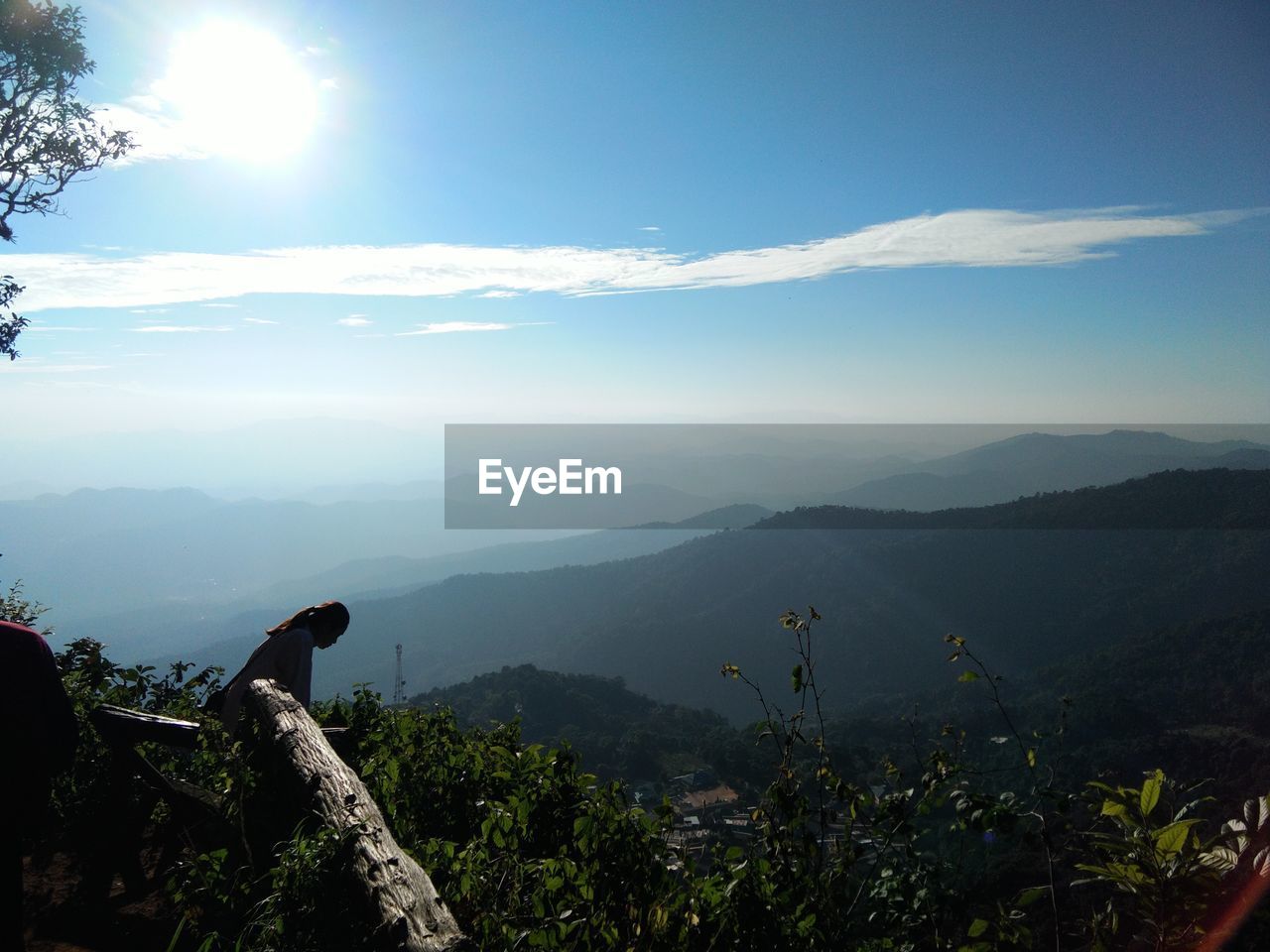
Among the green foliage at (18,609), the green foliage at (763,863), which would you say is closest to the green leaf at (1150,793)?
the green foliage at (763,863)

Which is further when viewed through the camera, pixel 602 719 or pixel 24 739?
pixel 602 719

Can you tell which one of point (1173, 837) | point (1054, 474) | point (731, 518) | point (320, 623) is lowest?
point (731, 518)

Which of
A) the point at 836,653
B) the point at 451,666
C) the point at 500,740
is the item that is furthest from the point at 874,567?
the point at 500,740

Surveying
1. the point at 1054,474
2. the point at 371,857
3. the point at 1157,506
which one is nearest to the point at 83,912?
the point at 371,857

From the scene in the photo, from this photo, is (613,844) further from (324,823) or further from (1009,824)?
(1009,824)

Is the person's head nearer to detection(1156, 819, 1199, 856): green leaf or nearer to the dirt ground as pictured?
the dirt ground

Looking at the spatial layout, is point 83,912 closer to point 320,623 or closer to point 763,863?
point 320,623

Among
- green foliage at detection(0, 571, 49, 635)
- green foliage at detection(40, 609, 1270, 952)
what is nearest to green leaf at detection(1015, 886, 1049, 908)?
green foliage at detection(40, 609, 1270, 952)
